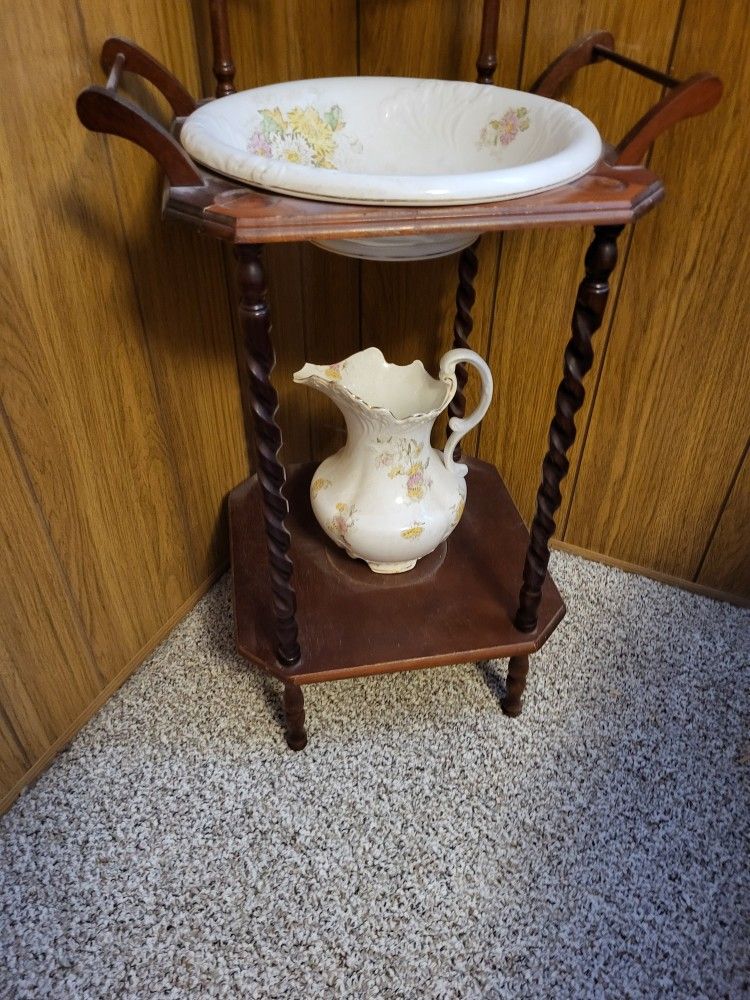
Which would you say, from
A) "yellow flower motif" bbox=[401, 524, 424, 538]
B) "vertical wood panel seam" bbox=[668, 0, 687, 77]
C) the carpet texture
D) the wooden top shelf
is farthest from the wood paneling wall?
"yellow flower motif" bbox=[401, 524, 424, 538]

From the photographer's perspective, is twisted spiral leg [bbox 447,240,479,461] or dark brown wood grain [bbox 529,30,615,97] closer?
dark brown wood grain [bbox 529,30,615,97]

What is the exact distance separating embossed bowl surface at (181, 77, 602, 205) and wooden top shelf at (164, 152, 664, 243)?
0.03 feet

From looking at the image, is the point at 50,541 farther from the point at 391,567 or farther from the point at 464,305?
the point at 464,305

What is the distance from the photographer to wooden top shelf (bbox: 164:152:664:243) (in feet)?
1.92

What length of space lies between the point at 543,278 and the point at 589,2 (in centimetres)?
33

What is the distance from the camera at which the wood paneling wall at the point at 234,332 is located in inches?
30.6

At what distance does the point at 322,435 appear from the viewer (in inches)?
52.1

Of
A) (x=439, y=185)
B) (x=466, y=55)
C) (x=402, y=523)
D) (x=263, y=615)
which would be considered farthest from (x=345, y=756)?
(x=466, y=55)

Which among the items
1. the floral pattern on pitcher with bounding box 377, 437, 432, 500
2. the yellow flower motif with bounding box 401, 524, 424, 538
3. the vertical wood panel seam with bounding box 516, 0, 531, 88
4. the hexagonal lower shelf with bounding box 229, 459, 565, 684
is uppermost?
the vertical wood panel seam with bounding box 516, 0, 531, 88

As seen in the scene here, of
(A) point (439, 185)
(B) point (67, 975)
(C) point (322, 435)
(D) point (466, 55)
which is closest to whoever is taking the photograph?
(A) point (439, 185)

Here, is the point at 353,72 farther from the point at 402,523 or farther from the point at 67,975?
the point at 67,975

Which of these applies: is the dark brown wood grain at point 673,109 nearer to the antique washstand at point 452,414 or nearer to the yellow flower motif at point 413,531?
the antique washstand at point 452,414

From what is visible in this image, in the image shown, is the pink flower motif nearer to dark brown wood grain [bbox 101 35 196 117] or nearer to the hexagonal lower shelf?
dark brown wood grain [bbox 101 35 196 117]

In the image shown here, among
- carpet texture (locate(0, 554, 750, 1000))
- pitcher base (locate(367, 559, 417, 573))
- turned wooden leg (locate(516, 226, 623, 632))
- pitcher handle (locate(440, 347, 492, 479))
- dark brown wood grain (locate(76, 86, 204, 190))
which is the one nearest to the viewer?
dark brown wood grain (locate(76, 86, 204, 190))
